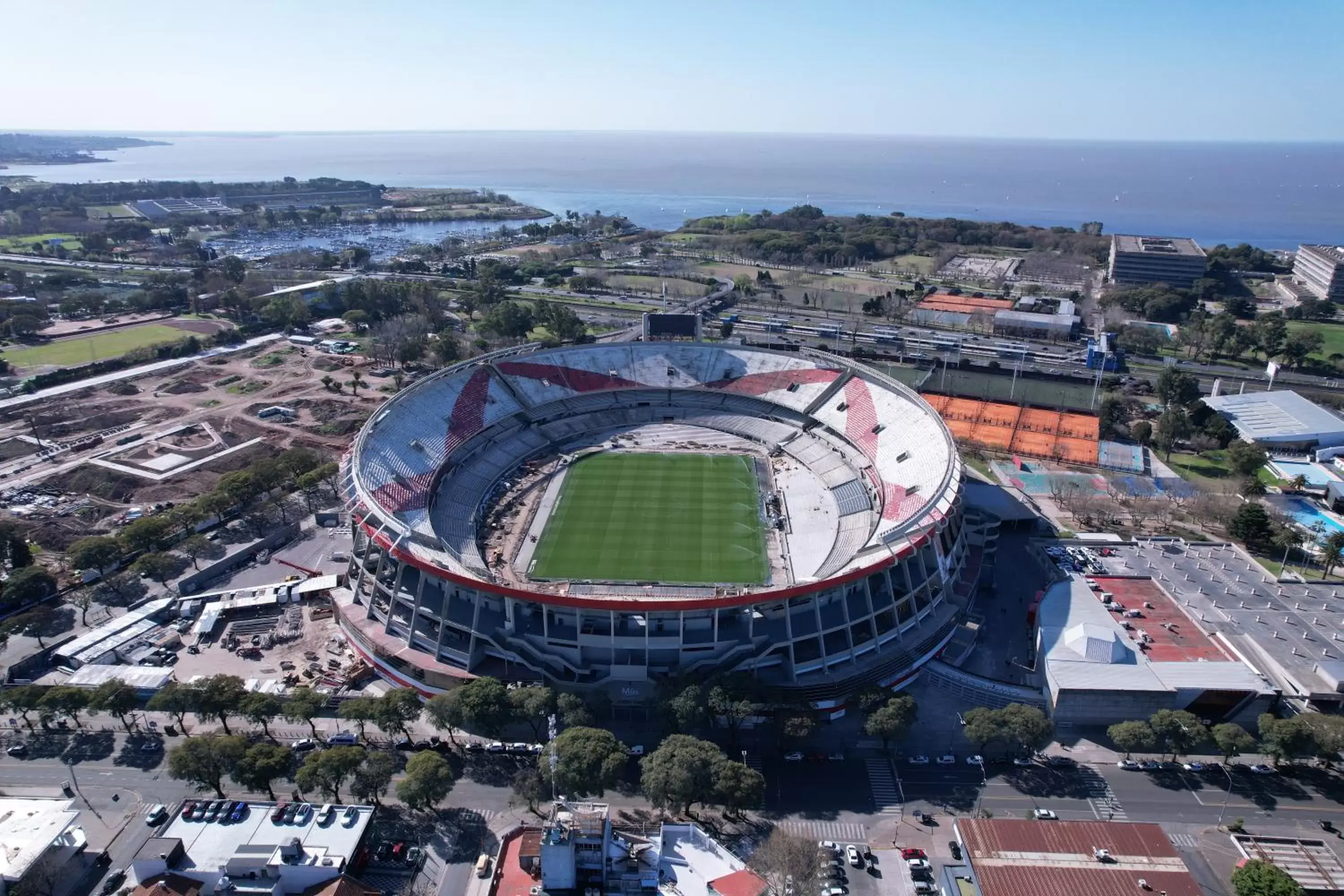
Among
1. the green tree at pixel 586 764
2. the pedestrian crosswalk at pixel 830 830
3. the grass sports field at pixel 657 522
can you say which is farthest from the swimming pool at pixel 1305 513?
the green tree at pixel 586 764

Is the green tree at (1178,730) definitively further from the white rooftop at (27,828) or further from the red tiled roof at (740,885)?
the white rooftop at (27,828)

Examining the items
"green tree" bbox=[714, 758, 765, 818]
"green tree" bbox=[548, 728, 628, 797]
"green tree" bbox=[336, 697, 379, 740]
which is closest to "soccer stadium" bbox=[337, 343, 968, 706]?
"green tree" bbox=[336, 697, 379, 740]

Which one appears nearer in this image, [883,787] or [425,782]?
[425,782]

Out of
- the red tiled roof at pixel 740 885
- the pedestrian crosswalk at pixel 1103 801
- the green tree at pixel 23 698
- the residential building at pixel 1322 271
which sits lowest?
the pedestrian crosswalk at pixel 1103 801

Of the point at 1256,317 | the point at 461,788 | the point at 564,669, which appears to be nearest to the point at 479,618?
the point at 564,669

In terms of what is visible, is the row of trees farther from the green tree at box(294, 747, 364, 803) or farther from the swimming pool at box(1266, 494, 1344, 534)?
the green tree at box(294, 747, 364, 803)

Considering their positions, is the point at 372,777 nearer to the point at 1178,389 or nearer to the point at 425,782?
the point at 425,782

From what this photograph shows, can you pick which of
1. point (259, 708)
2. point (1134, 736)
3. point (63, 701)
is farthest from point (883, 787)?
point (63, 701)
